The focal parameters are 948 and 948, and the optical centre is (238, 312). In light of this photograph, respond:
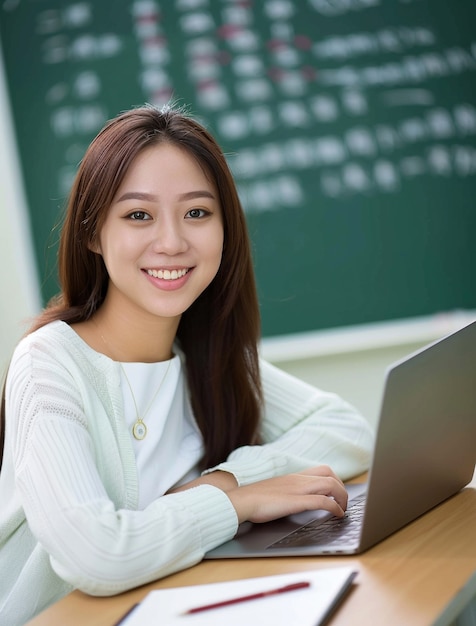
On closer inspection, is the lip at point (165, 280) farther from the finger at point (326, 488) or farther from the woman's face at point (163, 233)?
the finger at point (326, 488)

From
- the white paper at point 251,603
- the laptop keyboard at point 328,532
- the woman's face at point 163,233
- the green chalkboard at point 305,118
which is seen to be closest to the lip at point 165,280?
the woman's face at point 163,233

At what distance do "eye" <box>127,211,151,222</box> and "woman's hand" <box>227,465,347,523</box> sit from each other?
49cm

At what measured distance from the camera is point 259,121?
3.37 m

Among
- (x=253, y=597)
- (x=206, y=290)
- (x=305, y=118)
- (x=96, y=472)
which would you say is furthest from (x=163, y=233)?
(x=305, y=118)

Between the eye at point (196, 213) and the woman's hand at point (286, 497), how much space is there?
1.60 ft

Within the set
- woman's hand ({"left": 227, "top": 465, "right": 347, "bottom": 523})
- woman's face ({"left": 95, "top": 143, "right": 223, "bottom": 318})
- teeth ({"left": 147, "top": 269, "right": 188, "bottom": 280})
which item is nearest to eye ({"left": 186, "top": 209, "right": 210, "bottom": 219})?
woman's face ({"left": 95, "top": 143, "right": 223, "bottom": 318})

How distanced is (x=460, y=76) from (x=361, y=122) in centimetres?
36

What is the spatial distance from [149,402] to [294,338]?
5.72 ft

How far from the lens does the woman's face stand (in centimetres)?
162

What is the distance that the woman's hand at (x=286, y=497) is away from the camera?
1470mm

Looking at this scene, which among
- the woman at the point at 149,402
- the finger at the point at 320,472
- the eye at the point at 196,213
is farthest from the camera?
the eye at the point at 196,213

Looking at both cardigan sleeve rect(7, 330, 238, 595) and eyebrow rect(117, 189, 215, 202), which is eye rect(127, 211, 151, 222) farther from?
cardigan sleeve rect(7, 330, 238, 595)

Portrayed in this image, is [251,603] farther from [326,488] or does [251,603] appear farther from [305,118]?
[305,118]

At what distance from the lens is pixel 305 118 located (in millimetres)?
3334
